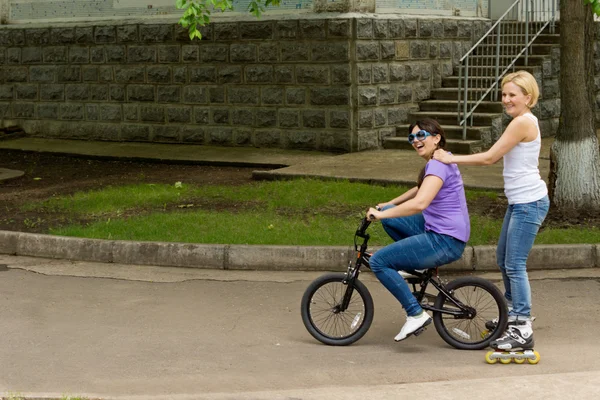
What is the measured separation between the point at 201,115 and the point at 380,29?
3.32 metres

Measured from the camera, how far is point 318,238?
30.1 feet

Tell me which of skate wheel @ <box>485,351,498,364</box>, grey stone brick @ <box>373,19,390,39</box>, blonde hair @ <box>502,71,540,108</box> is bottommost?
skate wheel @ <box>485,351,498,364</box>

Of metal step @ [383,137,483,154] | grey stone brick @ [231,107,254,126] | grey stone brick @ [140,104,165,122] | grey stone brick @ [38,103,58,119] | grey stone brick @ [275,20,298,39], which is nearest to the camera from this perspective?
metal step @ [383,137,483,154]

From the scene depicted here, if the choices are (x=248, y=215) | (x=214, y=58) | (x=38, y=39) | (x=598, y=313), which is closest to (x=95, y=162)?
(x=214, y=58)

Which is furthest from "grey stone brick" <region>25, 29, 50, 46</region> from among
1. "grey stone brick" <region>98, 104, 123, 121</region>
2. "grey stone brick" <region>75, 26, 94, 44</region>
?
"grey stone brick" <region>98, 104, 123, 121</region>

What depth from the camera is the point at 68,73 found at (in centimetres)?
1839

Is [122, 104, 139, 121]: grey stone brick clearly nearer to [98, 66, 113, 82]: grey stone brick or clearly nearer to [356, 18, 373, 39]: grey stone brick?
[98, 66, 113, 82]: grey stone brick

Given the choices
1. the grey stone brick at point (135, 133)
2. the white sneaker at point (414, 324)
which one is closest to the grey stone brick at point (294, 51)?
the grey stone brick at point (135, 133)

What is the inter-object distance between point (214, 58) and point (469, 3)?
14.6ft

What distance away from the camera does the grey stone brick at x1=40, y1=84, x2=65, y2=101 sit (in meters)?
18.6

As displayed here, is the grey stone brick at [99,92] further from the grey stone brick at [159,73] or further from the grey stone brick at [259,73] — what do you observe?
the grey stone brick at [259,73]

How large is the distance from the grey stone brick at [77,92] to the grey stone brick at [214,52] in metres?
2.70

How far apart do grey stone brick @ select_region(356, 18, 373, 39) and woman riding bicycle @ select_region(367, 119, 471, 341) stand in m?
8.88

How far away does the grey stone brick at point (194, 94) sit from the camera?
1673 cm
